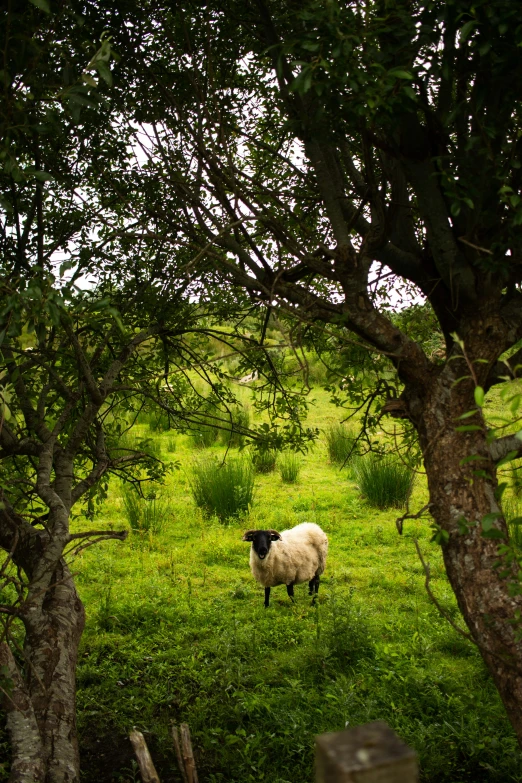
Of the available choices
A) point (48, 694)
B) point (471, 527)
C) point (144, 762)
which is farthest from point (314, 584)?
point (144, 762)

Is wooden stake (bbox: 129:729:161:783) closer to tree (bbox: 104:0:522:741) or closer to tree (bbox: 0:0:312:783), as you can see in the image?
tree (bbox: 0:0:312:783)

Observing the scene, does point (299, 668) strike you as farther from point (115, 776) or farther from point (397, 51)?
point (397, 51)

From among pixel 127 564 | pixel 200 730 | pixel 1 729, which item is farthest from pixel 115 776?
pixel 127 564

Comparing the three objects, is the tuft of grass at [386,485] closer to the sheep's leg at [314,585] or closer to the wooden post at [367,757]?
the sheep's leg at [314,585]

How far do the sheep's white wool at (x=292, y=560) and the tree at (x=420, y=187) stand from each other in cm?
325

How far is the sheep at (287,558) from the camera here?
6934mm

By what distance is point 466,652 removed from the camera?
231 inches

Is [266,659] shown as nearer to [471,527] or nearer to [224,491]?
[471,527]

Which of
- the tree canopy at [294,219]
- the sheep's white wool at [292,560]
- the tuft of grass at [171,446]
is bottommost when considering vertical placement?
the sheep's white wool at [292,560]

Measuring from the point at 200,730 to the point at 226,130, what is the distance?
4078 millimetres

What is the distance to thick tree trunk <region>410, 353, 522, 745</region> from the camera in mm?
3018

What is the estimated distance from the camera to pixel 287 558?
6934 millimetres

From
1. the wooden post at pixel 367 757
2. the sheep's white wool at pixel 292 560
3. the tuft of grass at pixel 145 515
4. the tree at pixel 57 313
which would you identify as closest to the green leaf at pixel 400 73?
the tree at pixel 57 313

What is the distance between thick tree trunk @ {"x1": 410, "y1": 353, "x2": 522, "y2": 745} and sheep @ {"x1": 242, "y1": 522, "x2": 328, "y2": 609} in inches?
140
